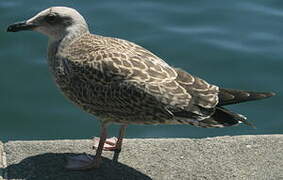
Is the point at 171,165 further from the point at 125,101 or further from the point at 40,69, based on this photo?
the point at 40,69

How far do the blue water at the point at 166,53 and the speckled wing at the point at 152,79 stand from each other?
8.06ft

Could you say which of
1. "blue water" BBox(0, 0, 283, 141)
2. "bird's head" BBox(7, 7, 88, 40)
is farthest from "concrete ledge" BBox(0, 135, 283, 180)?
"blue water" BBox(0, 0, 283, 141)

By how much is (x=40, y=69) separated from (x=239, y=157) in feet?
12.2

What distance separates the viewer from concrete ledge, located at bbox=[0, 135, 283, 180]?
577 cm

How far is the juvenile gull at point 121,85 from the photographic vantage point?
5469 millimetres

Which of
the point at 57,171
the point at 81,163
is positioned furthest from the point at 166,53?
the point at 57,171

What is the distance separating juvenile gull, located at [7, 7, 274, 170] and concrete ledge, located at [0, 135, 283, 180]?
0.64 feet

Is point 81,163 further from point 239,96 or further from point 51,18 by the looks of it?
point 239,96

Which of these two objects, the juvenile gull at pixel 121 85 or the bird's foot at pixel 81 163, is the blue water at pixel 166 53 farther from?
the juvenile gull at pixel 121 85

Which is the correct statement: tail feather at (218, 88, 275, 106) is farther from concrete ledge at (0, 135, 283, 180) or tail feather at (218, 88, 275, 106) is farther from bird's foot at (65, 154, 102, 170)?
bird's foot at (65, 154, 102, 170)

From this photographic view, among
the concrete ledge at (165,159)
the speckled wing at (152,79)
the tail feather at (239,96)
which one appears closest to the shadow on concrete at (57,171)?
the concrete ledge at (165,159)

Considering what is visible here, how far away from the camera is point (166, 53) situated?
9.48 m

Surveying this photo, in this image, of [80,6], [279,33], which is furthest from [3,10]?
[279,33]

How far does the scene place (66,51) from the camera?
578cm
